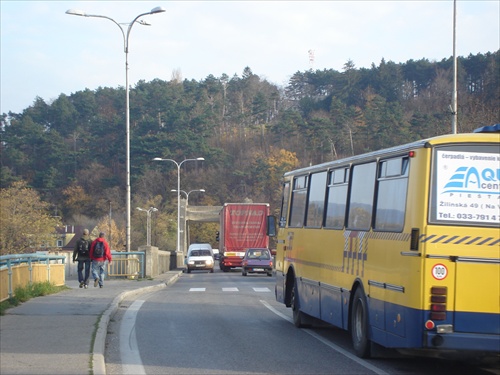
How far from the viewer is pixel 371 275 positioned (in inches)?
412

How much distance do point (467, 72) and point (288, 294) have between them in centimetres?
8880

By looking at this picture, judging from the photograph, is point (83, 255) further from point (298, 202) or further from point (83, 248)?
point (298, 202)

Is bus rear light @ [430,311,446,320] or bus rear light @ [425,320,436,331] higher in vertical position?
bus rear light @ [430,311,446,320]

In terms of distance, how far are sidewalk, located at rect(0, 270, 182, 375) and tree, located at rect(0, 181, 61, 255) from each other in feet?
144

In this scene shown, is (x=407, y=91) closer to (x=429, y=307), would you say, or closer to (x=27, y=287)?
(x=27, y=287)

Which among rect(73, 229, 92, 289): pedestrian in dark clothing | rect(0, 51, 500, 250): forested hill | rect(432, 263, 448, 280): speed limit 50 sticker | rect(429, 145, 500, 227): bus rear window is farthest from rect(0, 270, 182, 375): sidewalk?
rect(0, 51, 500, 250): forested hill

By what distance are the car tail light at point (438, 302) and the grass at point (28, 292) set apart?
29.5ft

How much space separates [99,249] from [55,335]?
11996 mm

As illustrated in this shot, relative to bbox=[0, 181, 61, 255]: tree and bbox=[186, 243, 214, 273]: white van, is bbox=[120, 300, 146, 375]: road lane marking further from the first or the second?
bbox=[0, 181, 61, 255]: tree

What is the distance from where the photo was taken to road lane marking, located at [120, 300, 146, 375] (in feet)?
33.2


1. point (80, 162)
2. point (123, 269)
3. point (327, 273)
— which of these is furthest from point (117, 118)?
point (327, 273)

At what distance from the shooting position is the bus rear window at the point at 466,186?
9.00 meters

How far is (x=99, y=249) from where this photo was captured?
79.2ft

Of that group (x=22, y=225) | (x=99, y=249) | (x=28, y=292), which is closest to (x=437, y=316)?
(x=28, y=292)
